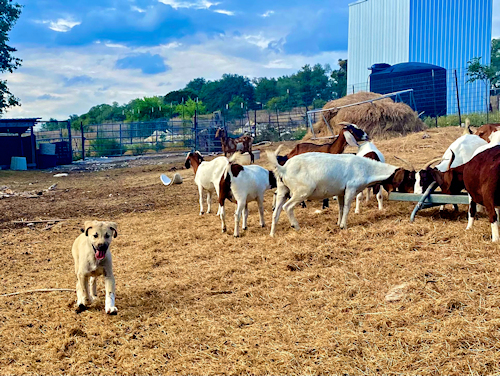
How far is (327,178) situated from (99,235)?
3.53 meters

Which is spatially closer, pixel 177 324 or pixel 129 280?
pixel 177 324

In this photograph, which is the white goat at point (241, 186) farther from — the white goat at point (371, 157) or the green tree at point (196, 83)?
the green tree at point (196, 83)

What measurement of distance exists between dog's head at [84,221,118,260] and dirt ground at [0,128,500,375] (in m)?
0.62

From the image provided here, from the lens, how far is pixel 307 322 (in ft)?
14.1

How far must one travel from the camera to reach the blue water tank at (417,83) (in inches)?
915

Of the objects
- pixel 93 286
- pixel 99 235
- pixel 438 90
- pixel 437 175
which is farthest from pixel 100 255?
pixel 438 90

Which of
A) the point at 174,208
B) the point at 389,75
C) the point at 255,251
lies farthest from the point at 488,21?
the point at 255,251

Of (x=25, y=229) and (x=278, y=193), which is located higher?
(x=278, y=193)

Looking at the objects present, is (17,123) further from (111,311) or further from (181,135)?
(111,311)

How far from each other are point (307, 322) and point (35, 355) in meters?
2.21

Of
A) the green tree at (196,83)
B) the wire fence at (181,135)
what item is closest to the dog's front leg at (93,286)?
the wire fence at (181,135)

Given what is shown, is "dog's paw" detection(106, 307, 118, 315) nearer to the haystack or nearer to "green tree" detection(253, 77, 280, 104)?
the haystack

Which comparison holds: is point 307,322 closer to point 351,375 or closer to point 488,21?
point 351,375

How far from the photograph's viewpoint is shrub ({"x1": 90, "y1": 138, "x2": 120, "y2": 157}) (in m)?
30.1
